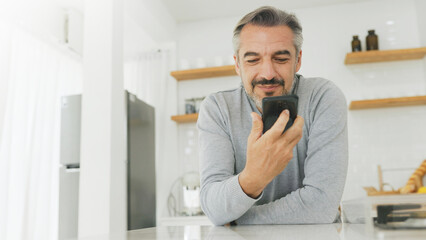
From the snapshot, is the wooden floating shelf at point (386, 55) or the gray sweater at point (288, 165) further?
the wooden floating shelf at point (386, 55)

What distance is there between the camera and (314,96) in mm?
1271

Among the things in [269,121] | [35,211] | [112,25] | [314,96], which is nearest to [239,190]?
[269,121]

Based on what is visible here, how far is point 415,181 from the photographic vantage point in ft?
10.8

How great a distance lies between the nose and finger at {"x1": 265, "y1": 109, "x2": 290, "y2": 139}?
35 centimetres

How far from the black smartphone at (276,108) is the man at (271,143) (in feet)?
0.05

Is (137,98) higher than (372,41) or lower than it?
lower

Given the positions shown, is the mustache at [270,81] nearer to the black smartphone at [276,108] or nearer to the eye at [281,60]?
the eye at [281,60]

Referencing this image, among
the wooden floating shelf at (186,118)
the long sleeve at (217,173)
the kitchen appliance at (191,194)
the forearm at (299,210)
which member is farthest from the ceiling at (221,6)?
the forearm at (299,210)

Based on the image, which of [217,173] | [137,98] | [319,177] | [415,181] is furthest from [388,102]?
[217,173]

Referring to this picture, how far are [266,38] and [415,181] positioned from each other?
267 cm

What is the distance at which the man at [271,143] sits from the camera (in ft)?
3.12

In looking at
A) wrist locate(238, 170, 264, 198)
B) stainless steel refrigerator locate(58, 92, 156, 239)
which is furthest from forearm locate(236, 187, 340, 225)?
stainless steel refrigerator locate(58, 92, 156, 239)

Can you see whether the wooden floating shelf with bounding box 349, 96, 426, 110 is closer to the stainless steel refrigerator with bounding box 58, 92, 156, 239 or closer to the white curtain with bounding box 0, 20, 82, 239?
the stainless steel refrigerator with bounding box 58, 92, 156, 239

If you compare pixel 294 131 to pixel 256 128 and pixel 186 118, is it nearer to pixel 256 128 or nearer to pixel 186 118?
pixel 256 128
